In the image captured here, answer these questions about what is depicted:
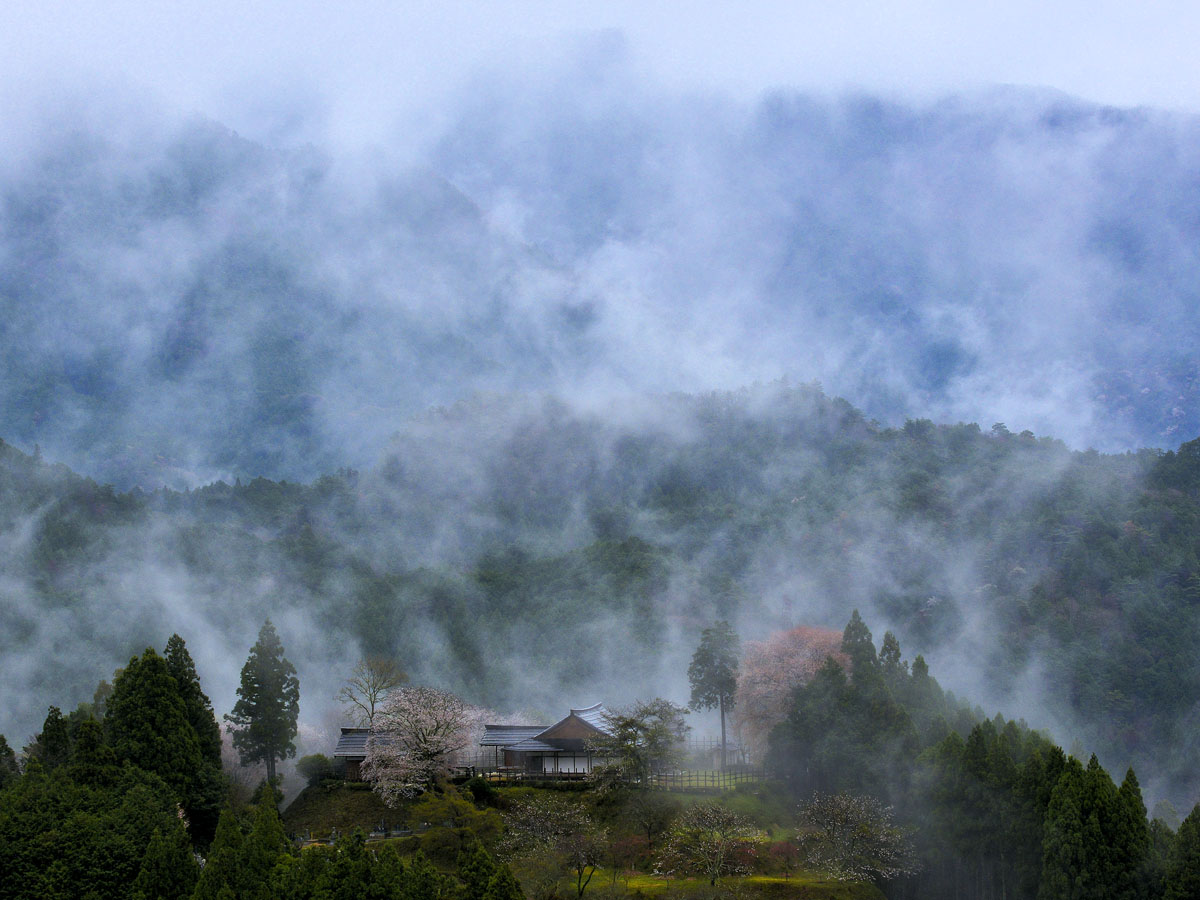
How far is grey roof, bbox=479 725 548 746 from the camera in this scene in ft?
157

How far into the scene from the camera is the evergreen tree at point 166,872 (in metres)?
28.7

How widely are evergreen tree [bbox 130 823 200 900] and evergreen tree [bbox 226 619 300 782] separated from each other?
1611cm

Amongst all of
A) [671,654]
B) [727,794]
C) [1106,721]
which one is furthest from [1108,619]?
[727,794]

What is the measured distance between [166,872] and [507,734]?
21529 mm

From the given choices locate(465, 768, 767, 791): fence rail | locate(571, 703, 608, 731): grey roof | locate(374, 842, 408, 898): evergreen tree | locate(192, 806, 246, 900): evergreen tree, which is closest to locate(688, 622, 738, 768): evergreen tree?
locate(465, 768, 767, 791): fence rail

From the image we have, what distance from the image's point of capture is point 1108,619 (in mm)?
68938

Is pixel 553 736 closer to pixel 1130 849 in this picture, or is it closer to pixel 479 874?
pixel 479 874

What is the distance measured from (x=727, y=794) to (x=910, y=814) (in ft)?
28.4

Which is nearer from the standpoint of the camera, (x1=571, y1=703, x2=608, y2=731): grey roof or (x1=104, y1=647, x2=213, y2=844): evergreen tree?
(x1=104, y1=647, x2=213, y2=844): evergreen tree

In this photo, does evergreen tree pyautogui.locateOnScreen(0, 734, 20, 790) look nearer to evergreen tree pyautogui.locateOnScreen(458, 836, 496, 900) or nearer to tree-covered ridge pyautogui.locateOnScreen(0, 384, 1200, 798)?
evergreen tree pyautogui.locateOnScreen(458, 836, 496, 900)

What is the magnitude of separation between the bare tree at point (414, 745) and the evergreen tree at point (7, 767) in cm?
1363

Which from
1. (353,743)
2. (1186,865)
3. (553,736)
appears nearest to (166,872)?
(353,743)

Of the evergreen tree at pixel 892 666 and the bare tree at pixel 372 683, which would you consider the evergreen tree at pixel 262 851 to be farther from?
the evergreen tree at pixel 892 666

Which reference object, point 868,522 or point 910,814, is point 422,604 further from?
point 910,814
